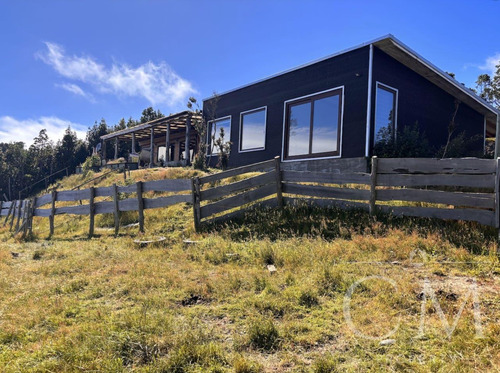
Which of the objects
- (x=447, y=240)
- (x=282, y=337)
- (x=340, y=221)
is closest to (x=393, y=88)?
(x=340, y=221)

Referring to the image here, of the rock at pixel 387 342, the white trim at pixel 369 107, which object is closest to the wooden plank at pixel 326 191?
the white trim at pixel 369 107

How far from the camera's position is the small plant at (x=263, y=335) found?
326cm

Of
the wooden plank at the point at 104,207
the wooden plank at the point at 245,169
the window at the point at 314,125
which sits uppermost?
the window at the point at 314,125

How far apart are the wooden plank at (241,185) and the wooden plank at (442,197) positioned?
271 centimetres

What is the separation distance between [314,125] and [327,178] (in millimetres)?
5509

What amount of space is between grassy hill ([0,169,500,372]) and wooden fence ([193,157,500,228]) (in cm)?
33

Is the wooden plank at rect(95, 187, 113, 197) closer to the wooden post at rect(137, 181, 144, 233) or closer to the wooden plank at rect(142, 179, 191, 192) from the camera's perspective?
the wooden post at rect(137, 181, 144, 233)

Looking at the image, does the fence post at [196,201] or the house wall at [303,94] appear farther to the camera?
the house wall at [303,94]

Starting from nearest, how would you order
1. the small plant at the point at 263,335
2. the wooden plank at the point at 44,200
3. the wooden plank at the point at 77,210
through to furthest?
the small plant at the point at 263,335
the wooden plank at the point at 77,210
the wooden plank at the point at 44,200

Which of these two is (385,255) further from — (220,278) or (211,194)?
(211,194)

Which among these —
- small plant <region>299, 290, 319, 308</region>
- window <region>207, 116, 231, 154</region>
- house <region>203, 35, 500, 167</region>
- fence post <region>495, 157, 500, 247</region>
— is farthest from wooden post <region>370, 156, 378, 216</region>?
window <region>207, 116, 231, 154</region>

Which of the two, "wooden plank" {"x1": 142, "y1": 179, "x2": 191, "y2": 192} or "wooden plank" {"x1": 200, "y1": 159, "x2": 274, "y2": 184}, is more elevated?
"wooden plank" {"x1": 200, "y1": 159, "x2": 274, "y2": 184}

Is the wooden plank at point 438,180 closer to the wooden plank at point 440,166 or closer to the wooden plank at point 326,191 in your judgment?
the wooden plank at point 440,166

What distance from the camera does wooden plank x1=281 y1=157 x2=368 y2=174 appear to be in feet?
37.2
